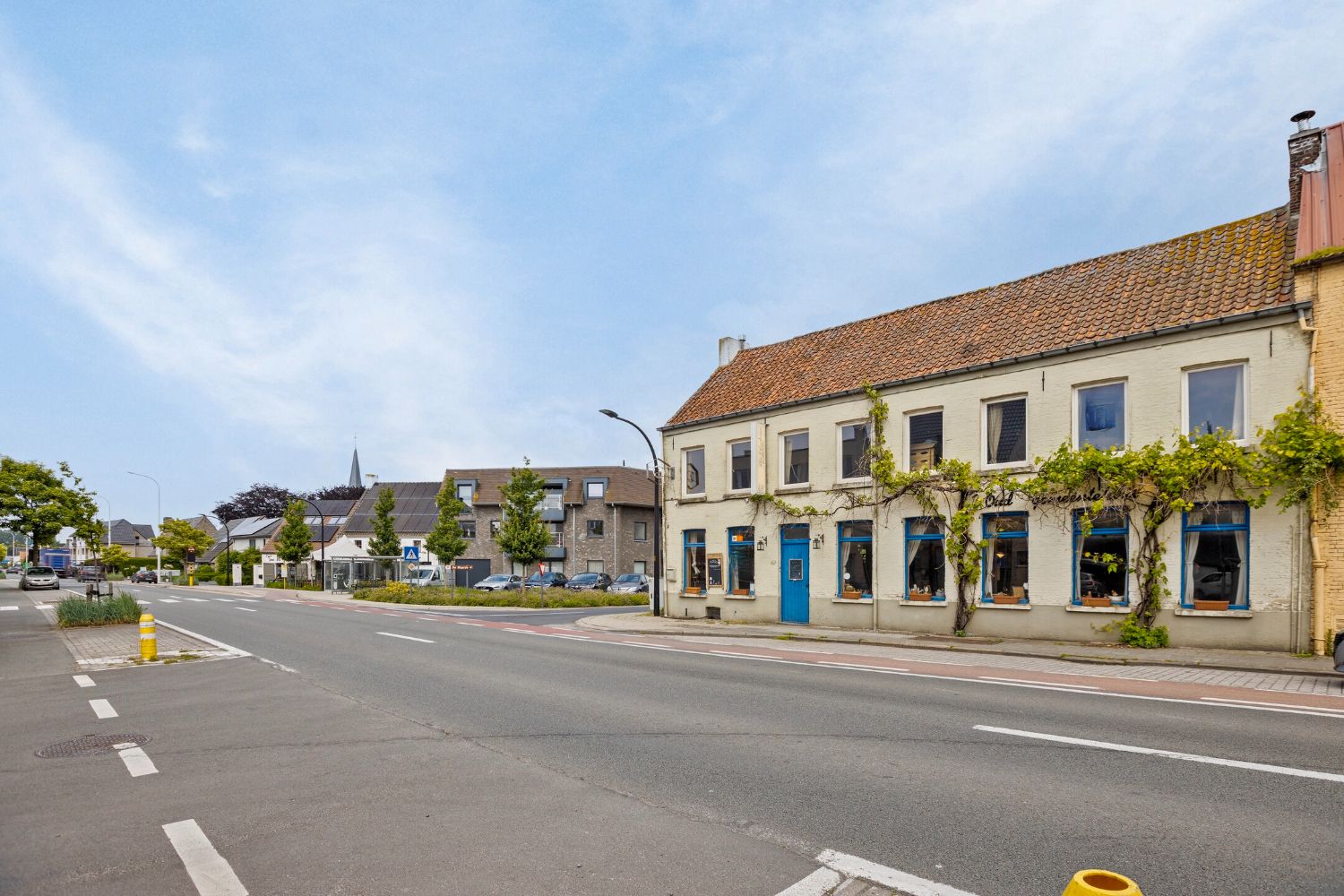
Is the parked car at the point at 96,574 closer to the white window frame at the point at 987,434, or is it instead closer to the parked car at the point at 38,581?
the parked car at the point at 38,581

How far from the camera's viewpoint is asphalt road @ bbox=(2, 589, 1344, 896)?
4664 millimetres

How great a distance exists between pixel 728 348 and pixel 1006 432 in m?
11.8

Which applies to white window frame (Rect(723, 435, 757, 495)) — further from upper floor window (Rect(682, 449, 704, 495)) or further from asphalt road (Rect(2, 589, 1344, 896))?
asphalt road (Rect(2, 589, 1344, 896))

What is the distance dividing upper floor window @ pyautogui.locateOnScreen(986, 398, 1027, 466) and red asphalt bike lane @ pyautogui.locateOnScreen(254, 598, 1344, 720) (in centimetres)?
578

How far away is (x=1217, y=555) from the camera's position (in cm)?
1504

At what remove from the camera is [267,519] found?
85000 mm

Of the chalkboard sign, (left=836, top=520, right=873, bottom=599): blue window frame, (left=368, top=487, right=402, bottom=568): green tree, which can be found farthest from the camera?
(left=368, top=487, right=402, bottom=568): green tree

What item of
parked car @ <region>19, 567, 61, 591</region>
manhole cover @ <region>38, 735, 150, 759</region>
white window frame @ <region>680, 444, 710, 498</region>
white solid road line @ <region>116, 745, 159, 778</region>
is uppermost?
white window frame @ <region>680, 444, 710, 498</region>

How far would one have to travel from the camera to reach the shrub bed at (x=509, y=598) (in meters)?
37.4

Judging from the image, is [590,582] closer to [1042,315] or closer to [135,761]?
[1042,315]

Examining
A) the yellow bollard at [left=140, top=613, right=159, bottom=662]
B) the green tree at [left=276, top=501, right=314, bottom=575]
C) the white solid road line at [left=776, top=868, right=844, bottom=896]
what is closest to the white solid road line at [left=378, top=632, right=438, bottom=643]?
the yellow bollard at [left=140, top=613, right=159, bottom=662]

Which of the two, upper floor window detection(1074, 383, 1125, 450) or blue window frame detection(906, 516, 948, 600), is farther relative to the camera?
blue window frame detection(906, 516, 948, 600)

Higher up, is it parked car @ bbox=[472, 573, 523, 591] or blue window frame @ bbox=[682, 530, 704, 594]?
blue window frame @ bbox=[682, 530, 704, 594]

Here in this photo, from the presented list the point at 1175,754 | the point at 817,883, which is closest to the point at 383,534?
the point at 1175,754
